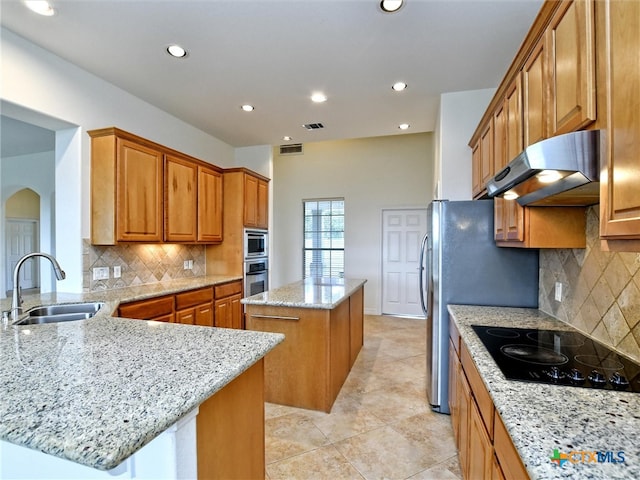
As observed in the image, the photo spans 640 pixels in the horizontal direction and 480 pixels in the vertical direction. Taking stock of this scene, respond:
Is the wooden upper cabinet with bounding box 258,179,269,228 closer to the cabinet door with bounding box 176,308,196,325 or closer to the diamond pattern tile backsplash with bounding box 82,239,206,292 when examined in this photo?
the diamond pattern tile backsplash with bounding box 82,239,206,292

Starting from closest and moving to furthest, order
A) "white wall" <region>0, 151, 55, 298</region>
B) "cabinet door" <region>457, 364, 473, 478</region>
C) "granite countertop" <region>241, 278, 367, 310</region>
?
"cabinet door" <region>457, 364, 473, 478</region> < "granite countertop" <region>241, 278, 367, 310</region> < "white wall" <region>0, 151, 55, 298</region>

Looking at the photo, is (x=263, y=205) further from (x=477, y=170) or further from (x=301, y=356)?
(x=477, y=170)

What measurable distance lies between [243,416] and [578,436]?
1074 mm

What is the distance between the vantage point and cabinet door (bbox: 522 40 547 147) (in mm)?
1432

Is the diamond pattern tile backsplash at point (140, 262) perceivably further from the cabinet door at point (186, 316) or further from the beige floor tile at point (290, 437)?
the beige floor tile at point (290, 437)

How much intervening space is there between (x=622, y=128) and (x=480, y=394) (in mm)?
1075

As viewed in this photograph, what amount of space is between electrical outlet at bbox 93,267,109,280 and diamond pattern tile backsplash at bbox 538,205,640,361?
377cm

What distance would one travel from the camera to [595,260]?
5.42ft

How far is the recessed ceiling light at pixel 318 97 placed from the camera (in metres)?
3.38

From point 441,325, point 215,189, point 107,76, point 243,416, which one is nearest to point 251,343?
point 243,416

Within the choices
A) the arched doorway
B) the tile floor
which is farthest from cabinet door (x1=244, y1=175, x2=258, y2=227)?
the arched doorway

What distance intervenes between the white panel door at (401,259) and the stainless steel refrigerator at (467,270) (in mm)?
3404

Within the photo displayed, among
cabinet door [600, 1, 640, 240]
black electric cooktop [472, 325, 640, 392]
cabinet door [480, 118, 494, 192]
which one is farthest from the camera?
cabinet door [480, 118, 494, 192]

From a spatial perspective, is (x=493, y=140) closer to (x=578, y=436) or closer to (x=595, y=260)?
(x=595, y=260)
